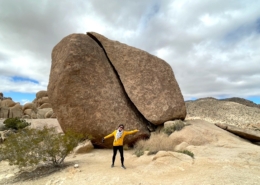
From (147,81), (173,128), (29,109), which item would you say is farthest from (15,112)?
(173,128)

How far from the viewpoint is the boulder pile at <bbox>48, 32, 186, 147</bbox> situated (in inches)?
418

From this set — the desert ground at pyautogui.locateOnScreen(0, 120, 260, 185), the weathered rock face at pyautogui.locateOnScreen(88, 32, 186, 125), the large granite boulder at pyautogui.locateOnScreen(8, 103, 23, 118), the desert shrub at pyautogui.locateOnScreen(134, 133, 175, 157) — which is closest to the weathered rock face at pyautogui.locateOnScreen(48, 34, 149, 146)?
the weathered rock face at pyautogui.locateOnScreen(88, 32, 186, 125)

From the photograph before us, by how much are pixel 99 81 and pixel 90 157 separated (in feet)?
12.6

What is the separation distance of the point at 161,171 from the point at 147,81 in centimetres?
618

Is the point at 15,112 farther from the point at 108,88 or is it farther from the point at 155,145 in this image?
the point at 155,145

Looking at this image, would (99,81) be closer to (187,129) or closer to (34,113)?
(187,129)

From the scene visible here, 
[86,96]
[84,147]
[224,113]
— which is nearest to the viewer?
[84,147]

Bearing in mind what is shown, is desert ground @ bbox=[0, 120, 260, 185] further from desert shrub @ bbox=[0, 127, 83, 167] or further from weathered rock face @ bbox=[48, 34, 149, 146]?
weathered rock face @ bbox=[48, 34, 149, 146]

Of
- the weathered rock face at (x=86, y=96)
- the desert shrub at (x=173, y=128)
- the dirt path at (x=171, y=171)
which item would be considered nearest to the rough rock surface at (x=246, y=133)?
the desert shrub at (x=173, y=128)

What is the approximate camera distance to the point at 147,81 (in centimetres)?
1205

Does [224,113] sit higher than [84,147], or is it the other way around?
[224,113]

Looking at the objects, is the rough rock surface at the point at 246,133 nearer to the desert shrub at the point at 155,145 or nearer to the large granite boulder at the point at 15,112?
the desert shrub at the point at 155,145

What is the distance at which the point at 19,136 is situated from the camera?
8.28 metres

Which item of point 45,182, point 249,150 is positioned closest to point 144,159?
point 45,182
